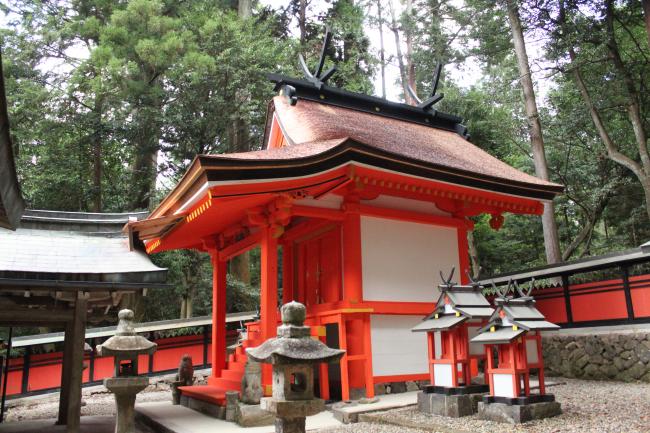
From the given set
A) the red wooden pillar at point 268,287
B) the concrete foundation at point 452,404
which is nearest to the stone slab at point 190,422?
the red wooden pillar at point 268,287

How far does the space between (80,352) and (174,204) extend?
2570 mm

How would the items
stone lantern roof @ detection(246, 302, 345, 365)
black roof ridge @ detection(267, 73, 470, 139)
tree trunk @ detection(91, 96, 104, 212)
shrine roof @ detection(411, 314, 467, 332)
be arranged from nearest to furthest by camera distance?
stone lantern roof @ detection(246, 302, 345, 365) → shrine roof @ detection(411, 314, 467, 332) → black roof ridge @ detection(267, 73, 470, 139) → tree trunk @ detection(91, 96, 104, 212)

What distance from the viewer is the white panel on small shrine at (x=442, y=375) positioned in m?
6.47

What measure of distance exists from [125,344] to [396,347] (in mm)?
4313

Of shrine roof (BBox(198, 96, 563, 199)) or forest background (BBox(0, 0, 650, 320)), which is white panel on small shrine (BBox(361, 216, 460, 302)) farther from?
forest background (BBox(0, 0, 650, 320))

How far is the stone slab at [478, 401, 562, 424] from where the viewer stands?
5.47 meters

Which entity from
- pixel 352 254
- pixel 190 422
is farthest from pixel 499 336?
pixel 190 422

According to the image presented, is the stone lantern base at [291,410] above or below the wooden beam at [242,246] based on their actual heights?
below

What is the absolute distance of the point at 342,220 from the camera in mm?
8203

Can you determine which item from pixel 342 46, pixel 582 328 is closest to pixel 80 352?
pixel 582 328

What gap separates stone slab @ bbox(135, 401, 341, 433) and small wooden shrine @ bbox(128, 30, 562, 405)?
411 mm

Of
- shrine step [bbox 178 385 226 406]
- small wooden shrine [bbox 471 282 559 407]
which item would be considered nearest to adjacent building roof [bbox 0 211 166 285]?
shrine step [bbox 178 385 226 406]

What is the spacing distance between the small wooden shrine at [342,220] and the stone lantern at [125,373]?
1.68m

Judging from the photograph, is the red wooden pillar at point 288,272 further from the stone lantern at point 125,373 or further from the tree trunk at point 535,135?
the tree trunk at point 535,135
